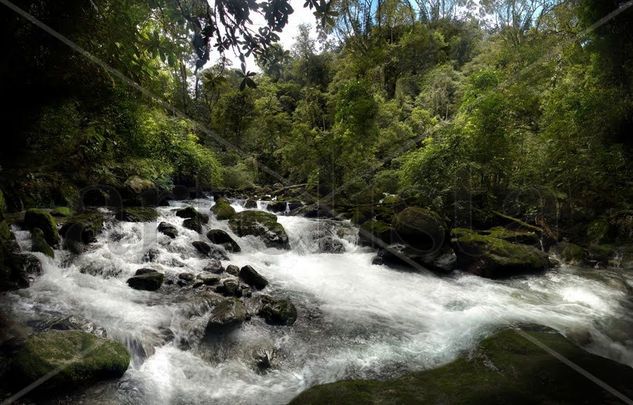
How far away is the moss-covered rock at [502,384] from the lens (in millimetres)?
3264

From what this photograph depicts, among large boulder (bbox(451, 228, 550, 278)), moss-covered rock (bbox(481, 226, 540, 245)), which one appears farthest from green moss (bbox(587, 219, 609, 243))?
large boulder (bbox(451, 228, 550, 278))

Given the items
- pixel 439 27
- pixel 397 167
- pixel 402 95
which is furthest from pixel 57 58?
pixel 439 27

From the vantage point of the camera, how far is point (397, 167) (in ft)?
52.5

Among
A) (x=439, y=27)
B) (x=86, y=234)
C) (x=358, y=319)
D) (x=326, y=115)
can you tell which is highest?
(x=439, y=27)

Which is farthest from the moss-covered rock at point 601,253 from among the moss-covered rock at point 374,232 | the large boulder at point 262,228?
the large boulder at point 262,228

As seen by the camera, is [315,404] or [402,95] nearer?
[315,404]

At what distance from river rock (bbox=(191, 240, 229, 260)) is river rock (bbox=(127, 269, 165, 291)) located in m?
2.18

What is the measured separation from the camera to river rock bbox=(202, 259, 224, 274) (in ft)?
26.3

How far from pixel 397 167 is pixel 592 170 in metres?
7.85

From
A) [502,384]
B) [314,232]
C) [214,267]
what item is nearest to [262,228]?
[314,232]

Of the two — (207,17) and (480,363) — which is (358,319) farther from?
(207,17)

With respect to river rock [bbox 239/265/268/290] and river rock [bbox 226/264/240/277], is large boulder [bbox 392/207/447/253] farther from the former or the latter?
river rock [bbox 226/264/240/277]

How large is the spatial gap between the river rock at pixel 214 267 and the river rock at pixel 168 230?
1704 millimetres

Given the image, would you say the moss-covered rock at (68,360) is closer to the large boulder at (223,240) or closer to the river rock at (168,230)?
the river rock at (168,230)
